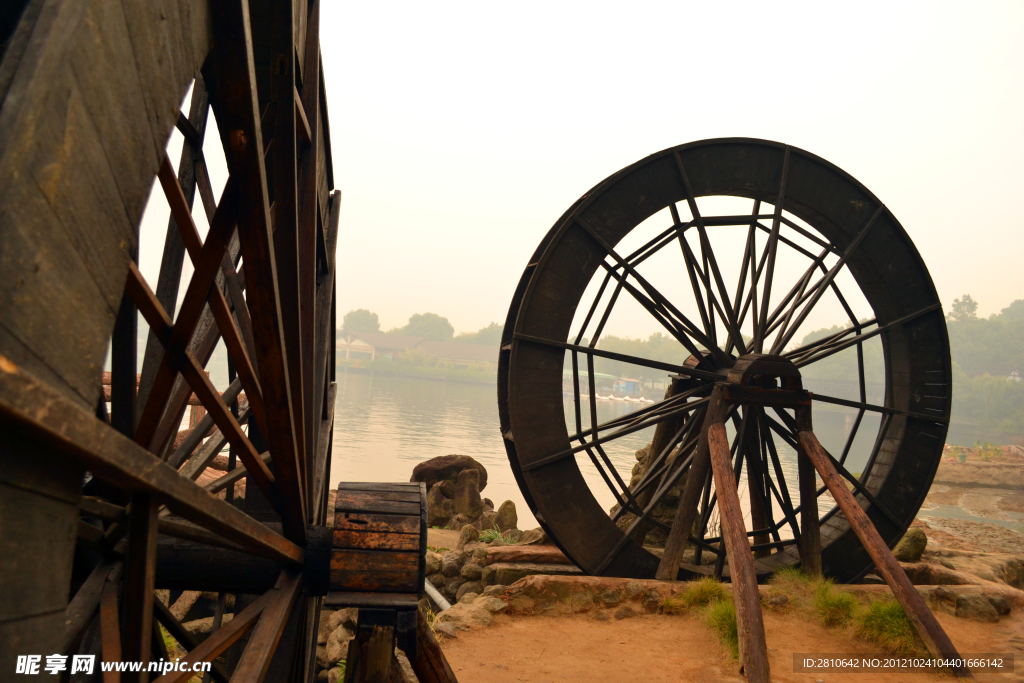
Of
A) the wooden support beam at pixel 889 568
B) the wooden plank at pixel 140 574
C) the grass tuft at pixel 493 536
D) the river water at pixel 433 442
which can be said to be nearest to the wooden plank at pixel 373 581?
the wooden plank at pixel 140 574

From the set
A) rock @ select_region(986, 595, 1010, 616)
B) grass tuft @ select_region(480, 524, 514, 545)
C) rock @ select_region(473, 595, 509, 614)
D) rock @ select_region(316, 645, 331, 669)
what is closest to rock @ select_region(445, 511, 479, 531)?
grass tuft @ select_region(480, 524, 514, 545)

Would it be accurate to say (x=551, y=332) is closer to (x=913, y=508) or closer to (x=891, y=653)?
(x=891, y=653)

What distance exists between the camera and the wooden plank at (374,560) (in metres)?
2.35

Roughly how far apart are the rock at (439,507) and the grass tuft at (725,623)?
723 centimetres

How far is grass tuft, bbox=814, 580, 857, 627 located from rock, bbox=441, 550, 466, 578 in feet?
12.6

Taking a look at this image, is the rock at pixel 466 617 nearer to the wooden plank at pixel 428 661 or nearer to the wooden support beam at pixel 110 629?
the wooden plank at pixel 428 661

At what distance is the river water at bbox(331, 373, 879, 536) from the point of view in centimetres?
2041

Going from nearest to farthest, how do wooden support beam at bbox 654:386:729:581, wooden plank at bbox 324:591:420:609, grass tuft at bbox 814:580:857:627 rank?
wooden plank at bbox 324:591:420:609 < grass tuft at bbox 814:580:857:627 < wooden support beam at bbox 654:386:729:581

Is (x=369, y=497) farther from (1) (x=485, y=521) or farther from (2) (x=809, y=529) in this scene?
(1) (x=485, y=521)

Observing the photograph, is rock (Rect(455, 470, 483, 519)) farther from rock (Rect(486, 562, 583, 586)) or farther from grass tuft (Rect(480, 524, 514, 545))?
rock (Rect(486, 562, 583, 586))

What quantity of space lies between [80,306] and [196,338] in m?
2.34

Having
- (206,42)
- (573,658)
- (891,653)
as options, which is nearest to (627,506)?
(573,658)

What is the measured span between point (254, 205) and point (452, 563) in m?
6.63

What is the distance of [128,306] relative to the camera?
2053mm
